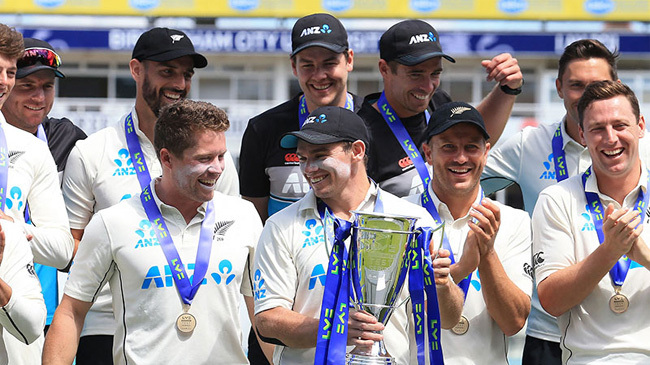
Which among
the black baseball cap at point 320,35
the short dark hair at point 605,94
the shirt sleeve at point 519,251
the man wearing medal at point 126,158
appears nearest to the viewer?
the shirt sleeve at point 519,251

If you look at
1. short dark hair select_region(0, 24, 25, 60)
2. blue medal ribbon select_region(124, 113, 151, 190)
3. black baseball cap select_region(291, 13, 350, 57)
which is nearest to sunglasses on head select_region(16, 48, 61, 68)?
blue medal ribbon select_region(124, 113, 151, 190)

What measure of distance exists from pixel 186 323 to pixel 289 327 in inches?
18.9

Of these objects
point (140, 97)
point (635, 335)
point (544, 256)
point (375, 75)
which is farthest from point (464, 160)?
point (375, 75)

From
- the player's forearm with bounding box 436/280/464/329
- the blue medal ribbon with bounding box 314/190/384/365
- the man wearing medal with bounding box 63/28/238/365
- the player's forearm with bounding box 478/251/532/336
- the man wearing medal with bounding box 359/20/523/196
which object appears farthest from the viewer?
the man wearing medal with bounding box 359/20/523/196

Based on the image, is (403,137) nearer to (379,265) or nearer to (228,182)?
(228,182)

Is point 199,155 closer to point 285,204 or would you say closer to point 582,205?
point 285,204

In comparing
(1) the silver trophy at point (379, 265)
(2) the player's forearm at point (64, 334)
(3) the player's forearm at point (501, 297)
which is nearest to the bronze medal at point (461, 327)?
(3) the player's forearm at point (501, 297)

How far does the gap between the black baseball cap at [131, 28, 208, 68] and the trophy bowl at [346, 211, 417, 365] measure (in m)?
1.79

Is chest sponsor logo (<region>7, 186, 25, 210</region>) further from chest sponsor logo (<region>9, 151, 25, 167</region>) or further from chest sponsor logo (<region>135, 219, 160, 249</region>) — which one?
chest sponsor logo (<region>135, 219, 160, 249</region>)

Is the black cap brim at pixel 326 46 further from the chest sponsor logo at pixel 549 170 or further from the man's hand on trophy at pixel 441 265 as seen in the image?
the man's hand on trophy at pixel 441 265

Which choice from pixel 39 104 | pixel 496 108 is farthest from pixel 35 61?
pixel 496 108

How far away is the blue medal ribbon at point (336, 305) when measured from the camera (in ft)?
12.8

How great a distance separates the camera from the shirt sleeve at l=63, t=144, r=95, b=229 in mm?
5074

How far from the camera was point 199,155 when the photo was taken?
433cm
